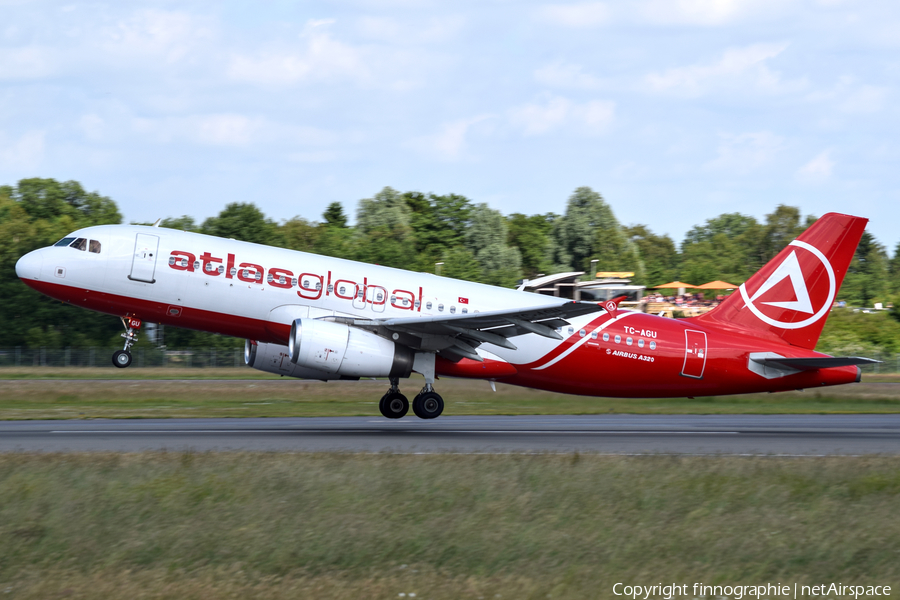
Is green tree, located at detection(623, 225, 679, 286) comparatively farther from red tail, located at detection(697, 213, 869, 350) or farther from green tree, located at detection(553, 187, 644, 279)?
red tail, located at detection(697, 213, 869, 350)

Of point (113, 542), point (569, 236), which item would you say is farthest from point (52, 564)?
point (569, 236)

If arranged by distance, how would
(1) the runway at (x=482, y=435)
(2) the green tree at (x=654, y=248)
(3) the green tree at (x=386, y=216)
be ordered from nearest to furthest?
(1) the runway at (x=482, y=435) → (3) the green tree at (x=386, y=216) → (2) the green tree at (x=654, y=248)

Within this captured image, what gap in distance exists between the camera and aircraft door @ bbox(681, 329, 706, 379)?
83.4 ft

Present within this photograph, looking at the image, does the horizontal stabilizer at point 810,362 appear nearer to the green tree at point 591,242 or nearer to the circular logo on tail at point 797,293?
the circular logo on tail at point 797,293

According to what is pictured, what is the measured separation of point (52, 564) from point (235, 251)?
14.0 meters

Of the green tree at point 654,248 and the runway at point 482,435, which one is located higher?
the green tree at point 654,248

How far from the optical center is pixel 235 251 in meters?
23.0

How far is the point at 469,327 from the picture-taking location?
Answer: 22391mm

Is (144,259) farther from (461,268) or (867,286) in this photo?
(867,286)

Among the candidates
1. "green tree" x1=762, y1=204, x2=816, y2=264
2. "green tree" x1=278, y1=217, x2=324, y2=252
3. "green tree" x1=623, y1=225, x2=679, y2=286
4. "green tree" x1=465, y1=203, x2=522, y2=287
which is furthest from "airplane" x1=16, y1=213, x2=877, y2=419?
"green tree" x1=623, y1=225, x2=679, y2=286

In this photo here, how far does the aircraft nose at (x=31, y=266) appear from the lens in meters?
22.8

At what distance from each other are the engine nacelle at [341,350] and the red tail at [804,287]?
989 centimetres

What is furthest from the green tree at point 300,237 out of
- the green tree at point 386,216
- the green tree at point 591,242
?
the green tree at point 591,242

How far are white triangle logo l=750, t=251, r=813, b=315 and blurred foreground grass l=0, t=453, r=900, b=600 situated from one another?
11.2m
